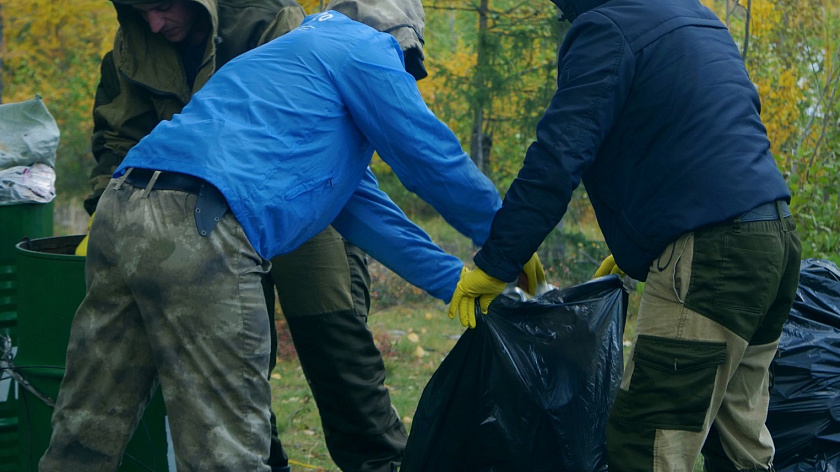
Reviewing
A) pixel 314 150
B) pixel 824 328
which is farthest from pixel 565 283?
pixel 314 150

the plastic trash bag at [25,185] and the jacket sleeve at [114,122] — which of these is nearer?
the plastic trash bag at [25,185]

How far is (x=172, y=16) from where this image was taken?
118 inches

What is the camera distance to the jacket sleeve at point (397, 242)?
2.96 meters

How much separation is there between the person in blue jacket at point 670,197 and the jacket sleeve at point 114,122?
→ 5.46ft

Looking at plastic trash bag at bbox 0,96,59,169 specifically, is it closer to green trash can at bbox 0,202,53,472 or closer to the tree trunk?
green trash can at bbox 0,202,53,472

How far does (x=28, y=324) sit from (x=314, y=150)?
116cm


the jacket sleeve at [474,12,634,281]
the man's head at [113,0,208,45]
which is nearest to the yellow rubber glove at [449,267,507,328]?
the jacket sleeve at [474,12,634,281]

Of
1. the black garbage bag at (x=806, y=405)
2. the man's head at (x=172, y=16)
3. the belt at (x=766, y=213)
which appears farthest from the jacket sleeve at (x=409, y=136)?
the black garbage bag at (x=806, y=405)

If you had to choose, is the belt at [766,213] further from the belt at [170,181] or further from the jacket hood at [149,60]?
the jacket hood at [149,60]

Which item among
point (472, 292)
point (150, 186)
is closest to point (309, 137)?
point (150, 186)

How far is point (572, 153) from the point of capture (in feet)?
7.47

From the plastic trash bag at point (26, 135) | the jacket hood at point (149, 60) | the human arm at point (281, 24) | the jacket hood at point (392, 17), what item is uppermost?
the jacket hood at point (392, 17)

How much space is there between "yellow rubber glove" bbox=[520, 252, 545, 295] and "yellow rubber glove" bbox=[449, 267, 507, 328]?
196mm

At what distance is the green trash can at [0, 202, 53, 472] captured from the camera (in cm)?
298
